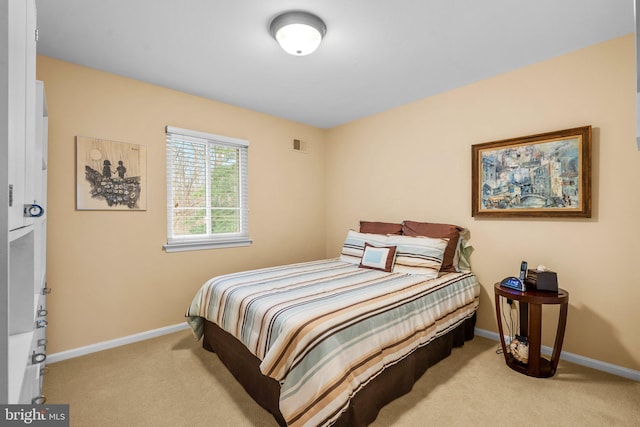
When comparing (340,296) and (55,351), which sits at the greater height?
(340,296)

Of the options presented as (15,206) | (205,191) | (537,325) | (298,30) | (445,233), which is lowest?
(537,325)

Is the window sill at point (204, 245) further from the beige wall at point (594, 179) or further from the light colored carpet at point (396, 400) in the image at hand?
the beige wall at point (594, 179)

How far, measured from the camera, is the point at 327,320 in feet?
5.47

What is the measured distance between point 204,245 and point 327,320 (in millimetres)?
2092

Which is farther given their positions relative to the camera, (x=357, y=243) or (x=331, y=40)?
(x=357, y=243)

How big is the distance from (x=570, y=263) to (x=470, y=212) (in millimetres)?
892

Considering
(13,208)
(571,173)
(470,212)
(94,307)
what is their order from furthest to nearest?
(470,212) < (94,307) < (571,173) < (13,208)

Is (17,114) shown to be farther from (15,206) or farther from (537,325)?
(537,325)

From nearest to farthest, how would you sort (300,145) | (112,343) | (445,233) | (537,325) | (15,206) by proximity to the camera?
(15,206), (537,325), (112,343), (445,233), (300,145)

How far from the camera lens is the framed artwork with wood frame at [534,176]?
2303 millimetres

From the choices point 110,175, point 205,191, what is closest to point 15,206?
point 110,175

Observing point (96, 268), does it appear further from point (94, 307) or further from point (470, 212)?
point (470, 212)

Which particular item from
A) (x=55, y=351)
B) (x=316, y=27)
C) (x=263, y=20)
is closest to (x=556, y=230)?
(x=316, y=27)

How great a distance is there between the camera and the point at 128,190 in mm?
2779
